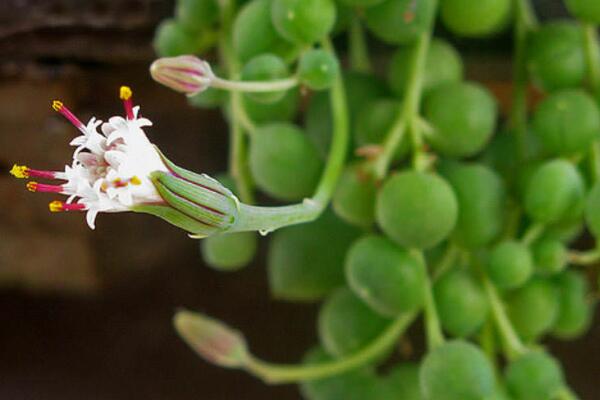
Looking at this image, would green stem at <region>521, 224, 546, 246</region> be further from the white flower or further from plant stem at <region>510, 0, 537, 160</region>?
the white flower

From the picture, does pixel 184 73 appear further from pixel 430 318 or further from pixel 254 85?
pixel 430 318

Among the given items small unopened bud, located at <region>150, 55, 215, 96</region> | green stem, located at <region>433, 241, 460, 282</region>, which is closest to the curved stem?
small unopened bud, located at <region>150, 55, 215, 96</region>

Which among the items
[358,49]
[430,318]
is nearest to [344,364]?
[430,318]

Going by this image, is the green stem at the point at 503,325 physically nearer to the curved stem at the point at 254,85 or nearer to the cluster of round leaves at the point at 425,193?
the cluster of round leaves at the point at 425,193

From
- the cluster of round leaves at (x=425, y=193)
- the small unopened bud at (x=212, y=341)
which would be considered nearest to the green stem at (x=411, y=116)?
the cluster of round leaves at (x=425, y=193)

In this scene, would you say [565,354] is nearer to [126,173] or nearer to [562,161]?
[562,161]
